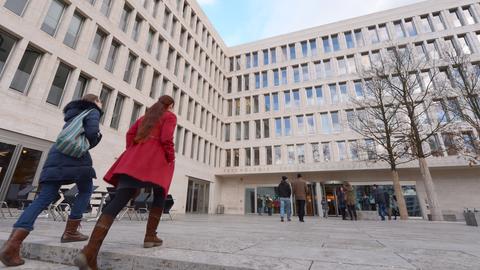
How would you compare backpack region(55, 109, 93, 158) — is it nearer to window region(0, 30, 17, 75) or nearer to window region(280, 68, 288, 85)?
window region(0, 30, 17, 75)

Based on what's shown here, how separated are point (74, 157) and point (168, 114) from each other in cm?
124

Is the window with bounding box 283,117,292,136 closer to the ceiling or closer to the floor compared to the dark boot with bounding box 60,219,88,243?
closer to the ceiling

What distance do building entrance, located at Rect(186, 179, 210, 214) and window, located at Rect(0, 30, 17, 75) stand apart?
14.7m

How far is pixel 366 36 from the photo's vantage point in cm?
2623

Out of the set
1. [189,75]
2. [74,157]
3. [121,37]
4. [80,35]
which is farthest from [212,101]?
[74,157]

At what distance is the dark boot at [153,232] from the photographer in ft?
8.30

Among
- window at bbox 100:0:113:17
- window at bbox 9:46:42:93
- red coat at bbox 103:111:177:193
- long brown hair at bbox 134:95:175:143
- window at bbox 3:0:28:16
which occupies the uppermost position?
window at bbox 100:0:113:17

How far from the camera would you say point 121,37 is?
1509 cm

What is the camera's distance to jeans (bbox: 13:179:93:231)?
95.2 inches

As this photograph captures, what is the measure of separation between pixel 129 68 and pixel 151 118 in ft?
51.6

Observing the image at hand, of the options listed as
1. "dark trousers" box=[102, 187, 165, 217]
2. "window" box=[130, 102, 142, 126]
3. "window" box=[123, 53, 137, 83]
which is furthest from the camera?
"window" box=[130, 102, 142, 126]

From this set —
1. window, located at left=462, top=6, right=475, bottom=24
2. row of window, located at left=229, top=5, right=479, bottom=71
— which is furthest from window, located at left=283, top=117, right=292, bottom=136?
window, located at left=462, top=6, right=475, bottom=24

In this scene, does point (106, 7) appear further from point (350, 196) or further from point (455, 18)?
point (455, 18)

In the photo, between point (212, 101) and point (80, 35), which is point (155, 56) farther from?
point (212, 101)
